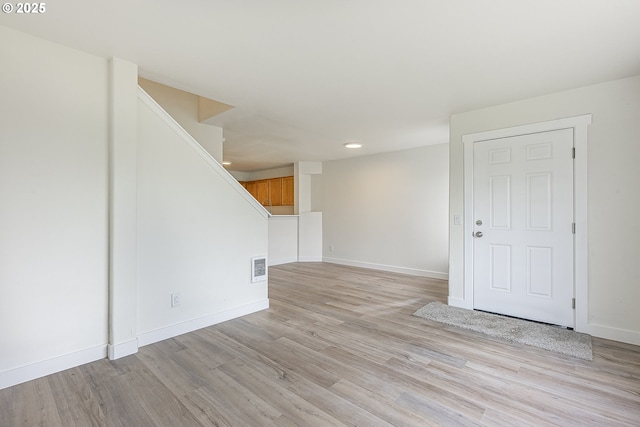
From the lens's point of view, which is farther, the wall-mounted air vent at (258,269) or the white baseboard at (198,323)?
the wall-mounted air vent at (258,269)

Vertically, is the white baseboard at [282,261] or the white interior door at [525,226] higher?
the white interior door at [525,226]

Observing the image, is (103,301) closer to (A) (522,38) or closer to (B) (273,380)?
(B) (273,380)

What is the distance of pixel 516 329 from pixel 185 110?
4.65 m

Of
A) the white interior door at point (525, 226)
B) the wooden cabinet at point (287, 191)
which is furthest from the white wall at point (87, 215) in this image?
the wooden cabinet at point (287, 191)

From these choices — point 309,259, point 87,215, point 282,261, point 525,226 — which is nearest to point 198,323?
point 87,215

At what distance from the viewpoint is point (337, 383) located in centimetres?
197

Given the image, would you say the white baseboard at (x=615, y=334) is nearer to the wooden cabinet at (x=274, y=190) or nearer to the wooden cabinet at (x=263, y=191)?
the wooden cabinet at (x=274, y=190)

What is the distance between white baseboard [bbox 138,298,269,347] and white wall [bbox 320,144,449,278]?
10.1 feet

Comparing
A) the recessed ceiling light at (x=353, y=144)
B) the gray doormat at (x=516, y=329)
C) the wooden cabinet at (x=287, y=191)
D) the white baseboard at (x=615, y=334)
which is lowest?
the gray doormat at (x=516, y=329)

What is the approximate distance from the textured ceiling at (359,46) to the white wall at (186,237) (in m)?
0.70

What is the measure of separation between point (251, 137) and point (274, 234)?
8.28 ft

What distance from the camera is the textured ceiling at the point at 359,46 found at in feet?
5.65

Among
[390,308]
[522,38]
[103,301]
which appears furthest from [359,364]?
[522,38]

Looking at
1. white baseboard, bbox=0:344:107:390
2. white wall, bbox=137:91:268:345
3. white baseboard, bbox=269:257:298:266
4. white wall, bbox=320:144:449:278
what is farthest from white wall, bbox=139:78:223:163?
white wall, bbox=320:144:449:278
